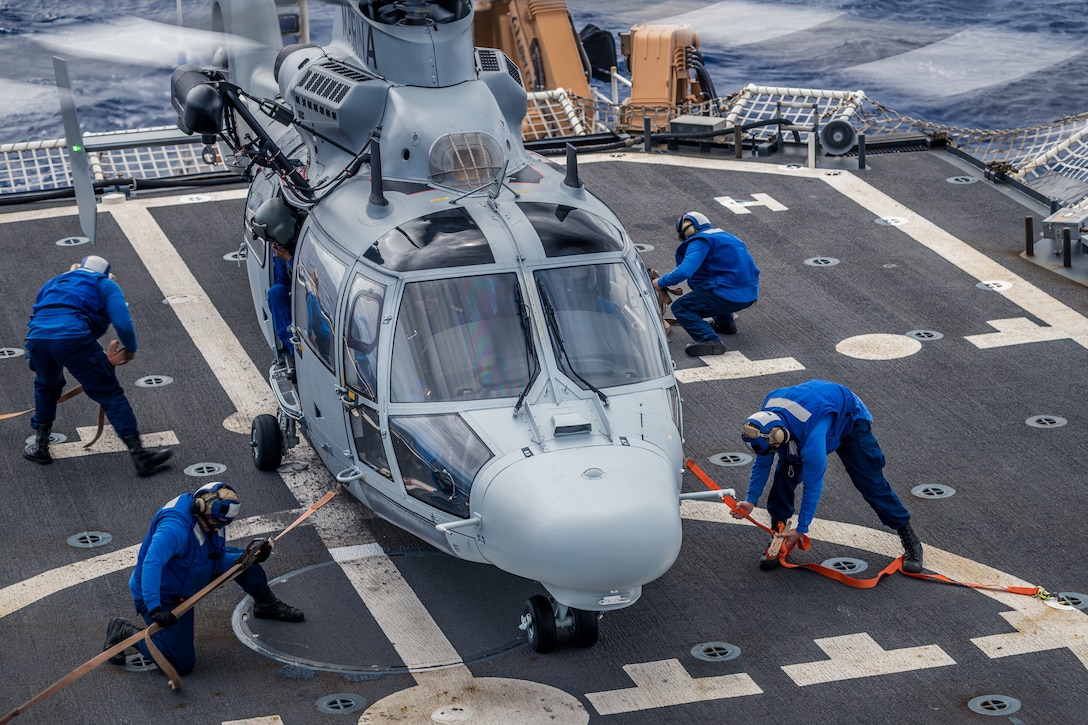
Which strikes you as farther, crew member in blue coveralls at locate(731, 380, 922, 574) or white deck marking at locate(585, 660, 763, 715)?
crew member in blue coveralls at locate(731, 380, 922, 574)

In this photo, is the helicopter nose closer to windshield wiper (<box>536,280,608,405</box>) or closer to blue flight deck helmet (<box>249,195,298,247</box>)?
windshield wiper (<box>536,280,608,405</box>)

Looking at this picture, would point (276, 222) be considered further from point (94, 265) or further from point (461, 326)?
point (461, 326)

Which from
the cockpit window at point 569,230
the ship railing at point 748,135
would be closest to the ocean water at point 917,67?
the ship railing at point 748,135

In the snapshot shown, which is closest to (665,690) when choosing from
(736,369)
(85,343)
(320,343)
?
(320,343)

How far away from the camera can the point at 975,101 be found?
3488cm

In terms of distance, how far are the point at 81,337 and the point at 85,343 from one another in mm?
60

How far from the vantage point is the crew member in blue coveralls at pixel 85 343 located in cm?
1180

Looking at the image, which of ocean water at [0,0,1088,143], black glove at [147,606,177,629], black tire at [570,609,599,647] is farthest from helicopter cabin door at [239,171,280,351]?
ocean water at [0,0,1088,143]

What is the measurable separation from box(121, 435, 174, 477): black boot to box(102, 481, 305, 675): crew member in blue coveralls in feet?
9.51

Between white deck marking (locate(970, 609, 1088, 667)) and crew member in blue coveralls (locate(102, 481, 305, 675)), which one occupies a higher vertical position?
crew member in blue coveralls (locate(102, 481, 305, 675))

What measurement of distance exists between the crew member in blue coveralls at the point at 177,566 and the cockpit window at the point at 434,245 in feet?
6.48

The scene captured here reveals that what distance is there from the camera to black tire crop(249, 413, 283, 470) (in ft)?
39.3

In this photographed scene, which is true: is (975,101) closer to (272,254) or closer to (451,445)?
(272,254)

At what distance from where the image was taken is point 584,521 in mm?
8133
